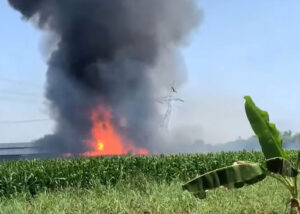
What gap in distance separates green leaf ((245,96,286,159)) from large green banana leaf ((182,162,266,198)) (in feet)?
2.01

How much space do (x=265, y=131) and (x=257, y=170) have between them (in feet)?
2.58

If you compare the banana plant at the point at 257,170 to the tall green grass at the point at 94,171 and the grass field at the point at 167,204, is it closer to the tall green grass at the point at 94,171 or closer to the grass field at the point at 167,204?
the grass field at the point at 167,204

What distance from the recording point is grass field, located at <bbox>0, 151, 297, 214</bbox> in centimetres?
1007

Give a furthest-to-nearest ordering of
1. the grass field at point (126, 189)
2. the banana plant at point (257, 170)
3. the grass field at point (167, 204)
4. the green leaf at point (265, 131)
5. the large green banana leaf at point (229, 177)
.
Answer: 1. the grass field at point (126, 189)
2. the grass field at point (167, 204)
3. the green leaf at point (265, 131)
4. the large green banana leaf at point (229, 177)
5. the banana plant at point (257, 170)

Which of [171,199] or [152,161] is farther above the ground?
[152,161]

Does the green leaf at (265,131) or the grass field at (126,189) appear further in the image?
Answer: the grass field at (126,189)

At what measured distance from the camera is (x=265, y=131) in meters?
7.57

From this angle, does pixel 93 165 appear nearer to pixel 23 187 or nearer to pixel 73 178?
pixel 73 178

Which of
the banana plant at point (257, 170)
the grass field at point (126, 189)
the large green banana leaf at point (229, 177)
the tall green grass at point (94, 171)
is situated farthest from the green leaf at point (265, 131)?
the tall green grass at point (94, 171)

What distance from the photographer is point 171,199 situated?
421 inches

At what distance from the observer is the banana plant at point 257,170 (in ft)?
22.3

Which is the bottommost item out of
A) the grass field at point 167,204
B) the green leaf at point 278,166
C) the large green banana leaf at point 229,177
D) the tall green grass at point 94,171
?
the grass field at point 167,204

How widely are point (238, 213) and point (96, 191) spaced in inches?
186

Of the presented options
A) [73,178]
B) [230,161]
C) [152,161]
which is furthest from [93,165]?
[230,161]
